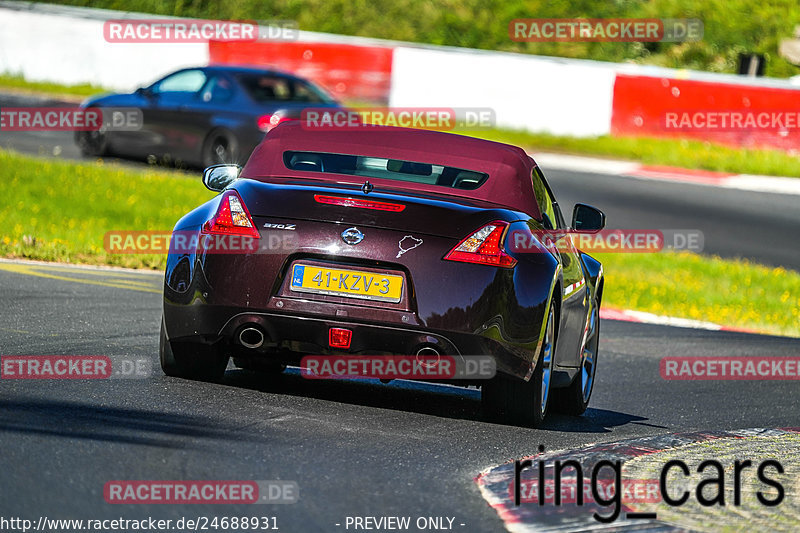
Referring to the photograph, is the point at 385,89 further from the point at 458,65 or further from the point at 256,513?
the point at 256,513

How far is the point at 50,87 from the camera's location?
2948 cm

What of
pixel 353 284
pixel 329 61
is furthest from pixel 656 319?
pixel 329 61

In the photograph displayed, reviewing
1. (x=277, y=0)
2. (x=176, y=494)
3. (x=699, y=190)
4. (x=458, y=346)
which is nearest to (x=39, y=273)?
(x=458, y=346)

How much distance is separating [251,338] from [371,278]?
2.13 ft

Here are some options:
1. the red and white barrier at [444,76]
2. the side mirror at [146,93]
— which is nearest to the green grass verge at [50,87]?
Result: the red and white barrier at [444,76]

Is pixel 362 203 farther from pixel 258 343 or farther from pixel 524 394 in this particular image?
pixel 524 394

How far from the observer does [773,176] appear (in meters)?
25.7

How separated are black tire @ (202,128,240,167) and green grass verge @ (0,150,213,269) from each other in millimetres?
411

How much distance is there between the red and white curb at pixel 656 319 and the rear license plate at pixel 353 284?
286 inches

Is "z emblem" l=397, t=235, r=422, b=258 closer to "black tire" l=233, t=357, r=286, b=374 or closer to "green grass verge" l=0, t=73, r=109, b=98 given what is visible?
"black tire" l=233, t=357, r=286, b=374

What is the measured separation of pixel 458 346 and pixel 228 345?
1.14 metres

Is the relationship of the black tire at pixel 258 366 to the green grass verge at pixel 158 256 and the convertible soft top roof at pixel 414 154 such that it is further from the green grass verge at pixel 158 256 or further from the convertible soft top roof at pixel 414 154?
the green grass verge at pixel 158 256

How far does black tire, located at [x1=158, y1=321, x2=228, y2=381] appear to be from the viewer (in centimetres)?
729

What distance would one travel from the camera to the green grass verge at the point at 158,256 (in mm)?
14703
